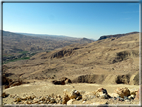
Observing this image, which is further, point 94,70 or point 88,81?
point 94,70

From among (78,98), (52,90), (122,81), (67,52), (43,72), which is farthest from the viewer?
(67,52)

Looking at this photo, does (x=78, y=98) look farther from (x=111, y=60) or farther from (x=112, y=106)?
(x=111, y=60)

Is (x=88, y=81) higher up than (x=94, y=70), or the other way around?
(x=94, y=70)

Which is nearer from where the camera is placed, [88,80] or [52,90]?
[52,90]

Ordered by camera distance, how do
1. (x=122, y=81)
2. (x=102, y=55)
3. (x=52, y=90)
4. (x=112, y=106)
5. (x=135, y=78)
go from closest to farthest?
(x=112, y=106)
(x=52, y=90)
(x=135, y=78)
(x=122, y=81)
(x=102, y=55)

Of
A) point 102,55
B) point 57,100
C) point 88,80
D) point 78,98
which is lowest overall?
point 88,80

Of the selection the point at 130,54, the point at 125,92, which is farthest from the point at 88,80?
the point at 130,54

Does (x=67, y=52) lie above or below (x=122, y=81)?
above

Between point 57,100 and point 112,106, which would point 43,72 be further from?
point 112,106

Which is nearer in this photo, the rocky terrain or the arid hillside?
the rocky terrain

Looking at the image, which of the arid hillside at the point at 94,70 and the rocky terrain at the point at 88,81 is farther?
the arid hillside at the point at 94,70
